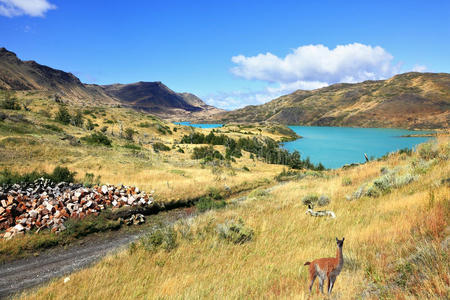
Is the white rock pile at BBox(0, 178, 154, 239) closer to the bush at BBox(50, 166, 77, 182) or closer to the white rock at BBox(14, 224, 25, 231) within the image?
the white rock at BBox(14, 224, 25, 231)

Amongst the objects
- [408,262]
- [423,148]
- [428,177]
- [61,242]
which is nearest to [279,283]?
[408,262]

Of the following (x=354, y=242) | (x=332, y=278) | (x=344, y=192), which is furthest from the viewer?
(x=344, y=192)

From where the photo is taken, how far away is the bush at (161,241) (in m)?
7.23

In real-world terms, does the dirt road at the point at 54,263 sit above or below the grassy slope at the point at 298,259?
below

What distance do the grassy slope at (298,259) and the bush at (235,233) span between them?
0.24 metres

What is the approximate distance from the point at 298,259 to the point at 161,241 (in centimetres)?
432

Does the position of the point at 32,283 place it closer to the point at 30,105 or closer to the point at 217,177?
the point at 217,177

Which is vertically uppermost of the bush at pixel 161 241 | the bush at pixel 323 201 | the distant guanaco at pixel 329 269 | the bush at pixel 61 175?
the distant guanaco at pixel 329 269

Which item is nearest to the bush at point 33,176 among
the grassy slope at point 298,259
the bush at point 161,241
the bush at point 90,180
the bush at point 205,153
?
the bush at point 90,180

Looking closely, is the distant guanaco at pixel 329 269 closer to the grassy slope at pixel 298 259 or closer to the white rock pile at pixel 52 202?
the grassy slope at pixel 298 259

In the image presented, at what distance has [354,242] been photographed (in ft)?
17.4

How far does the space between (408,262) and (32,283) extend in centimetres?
1138

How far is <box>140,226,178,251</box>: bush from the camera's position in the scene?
23.7 ft

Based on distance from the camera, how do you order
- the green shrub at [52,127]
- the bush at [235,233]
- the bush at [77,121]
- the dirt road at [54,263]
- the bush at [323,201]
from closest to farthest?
the bush at [235,233]
the dirt road at [54,263]
the bush at [323,201]
the green shrub at [52,127]
the bush at [77,121]
